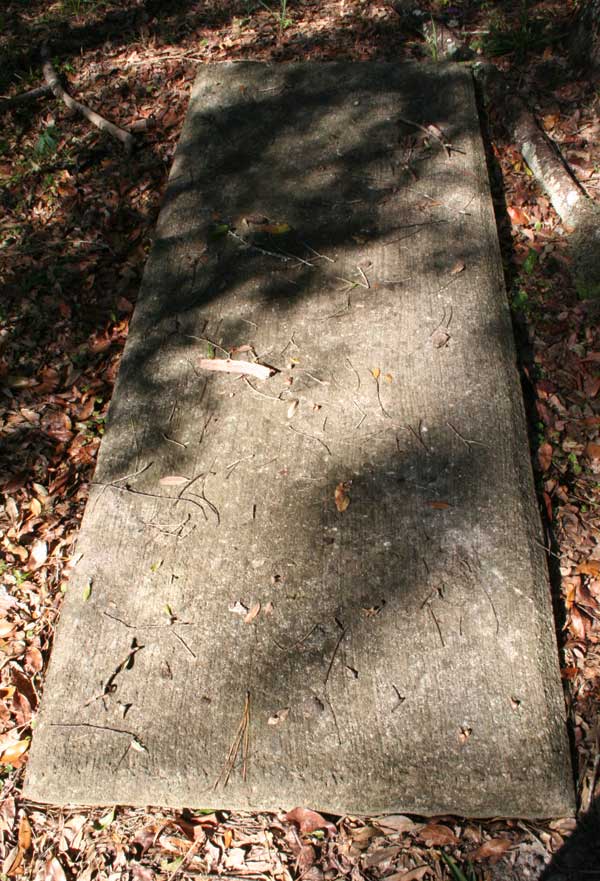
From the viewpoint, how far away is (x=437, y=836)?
7.10ft

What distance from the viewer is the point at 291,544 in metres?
2.64

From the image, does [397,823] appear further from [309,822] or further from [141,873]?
[141,873]

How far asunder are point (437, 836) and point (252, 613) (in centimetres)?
85

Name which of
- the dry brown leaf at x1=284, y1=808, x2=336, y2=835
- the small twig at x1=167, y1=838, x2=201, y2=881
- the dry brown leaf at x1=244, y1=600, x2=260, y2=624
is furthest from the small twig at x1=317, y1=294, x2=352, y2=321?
the small twig at x1=167, y1=838, x2=201, y2=881

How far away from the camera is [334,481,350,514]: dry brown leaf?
2.71 metres

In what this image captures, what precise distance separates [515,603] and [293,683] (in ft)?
2.50

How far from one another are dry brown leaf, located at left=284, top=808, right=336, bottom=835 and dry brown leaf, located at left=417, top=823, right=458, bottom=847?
26cm

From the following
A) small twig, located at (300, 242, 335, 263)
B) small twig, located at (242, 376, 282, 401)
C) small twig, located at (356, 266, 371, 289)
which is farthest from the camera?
small twig, located at (300, 242, 335, 263)

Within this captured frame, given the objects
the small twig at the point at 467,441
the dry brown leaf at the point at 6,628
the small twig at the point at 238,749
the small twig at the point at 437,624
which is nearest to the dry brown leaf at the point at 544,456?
the small twig at the point at 467,441

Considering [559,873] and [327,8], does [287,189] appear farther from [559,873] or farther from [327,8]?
[559,873]

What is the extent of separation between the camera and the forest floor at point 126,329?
2.20 metres

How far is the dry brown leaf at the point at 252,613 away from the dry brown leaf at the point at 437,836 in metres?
0.80

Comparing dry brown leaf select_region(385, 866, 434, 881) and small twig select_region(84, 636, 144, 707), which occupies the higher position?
small twig select_region(84, 636, 144, 707)

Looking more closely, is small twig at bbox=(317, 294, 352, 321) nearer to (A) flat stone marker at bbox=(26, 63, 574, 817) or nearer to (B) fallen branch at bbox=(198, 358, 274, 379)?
(A) flat stone marker at bbox=(26, 63, 574, 817)
